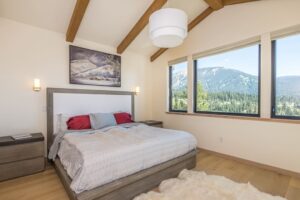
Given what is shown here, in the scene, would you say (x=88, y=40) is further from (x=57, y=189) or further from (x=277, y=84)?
(x=277, y=84)

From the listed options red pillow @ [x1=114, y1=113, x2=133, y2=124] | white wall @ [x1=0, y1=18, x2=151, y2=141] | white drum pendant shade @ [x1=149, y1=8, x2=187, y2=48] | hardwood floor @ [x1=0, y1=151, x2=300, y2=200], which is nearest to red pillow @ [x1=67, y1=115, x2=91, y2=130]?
white wall @ [x1=0, y1=18, x2=151, y2=141]

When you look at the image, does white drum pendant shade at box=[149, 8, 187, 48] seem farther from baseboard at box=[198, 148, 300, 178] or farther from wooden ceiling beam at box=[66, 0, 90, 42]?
baseboard at box=[198, 148, 300, 178]

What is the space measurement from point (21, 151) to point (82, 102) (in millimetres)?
1416

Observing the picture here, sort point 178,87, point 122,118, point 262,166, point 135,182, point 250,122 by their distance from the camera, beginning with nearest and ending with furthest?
point 135,182 < point 262,166 < point 250,122 < point 122,118 < point 178,87

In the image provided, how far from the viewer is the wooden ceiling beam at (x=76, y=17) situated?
104 inches

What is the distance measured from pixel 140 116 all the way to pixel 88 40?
2.42 m

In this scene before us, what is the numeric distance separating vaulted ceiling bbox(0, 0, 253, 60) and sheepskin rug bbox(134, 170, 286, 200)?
2999 mm

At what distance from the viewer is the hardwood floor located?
2.01 metres

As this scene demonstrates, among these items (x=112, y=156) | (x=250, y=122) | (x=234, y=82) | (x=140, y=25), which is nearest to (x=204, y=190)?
(x=112, y=156)

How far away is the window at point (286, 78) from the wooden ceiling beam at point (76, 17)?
326 centimetres

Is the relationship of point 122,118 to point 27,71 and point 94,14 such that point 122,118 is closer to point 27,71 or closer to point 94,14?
point 27,71

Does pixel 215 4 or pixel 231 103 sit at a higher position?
pixel 215 4

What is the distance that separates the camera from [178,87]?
14.8 feet

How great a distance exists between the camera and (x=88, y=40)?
3.75 m
